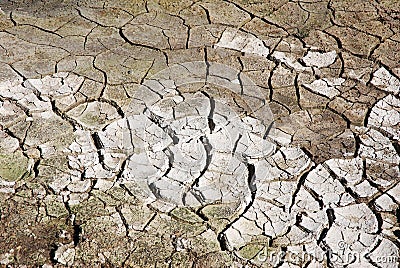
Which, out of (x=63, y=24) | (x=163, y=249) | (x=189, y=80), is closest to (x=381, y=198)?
(x=163, y=249)

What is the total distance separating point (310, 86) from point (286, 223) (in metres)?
1.00

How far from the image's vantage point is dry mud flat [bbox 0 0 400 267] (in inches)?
113

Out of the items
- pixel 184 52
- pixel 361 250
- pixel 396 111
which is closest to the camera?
pixel 361 250

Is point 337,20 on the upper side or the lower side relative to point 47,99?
upper

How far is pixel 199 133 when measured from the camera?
3.36 meters

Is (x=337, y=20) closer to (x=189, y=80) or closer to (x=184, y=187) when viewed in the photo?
(x=189, y=80)

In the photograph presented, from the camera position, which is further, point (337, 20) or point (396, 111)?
point (337, 20)

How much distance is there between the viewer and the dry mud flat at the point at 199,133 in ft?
9.42

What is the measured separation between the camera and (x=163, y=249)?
9.32 feet

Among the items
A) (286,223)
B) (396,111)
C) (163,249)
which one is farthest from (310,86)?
(163,249)

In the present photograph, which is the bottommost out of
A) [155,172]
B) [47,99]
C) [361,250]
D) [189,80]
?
[47,99]

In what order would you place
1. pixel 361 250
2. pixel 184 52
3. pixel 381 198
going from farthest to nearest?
pixel 184 52 → pixel 381 198 → pixel 361 250

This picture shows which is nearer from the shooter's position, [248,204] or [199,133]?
[248,204]

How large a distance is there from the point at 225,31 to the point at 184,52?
326 mm
